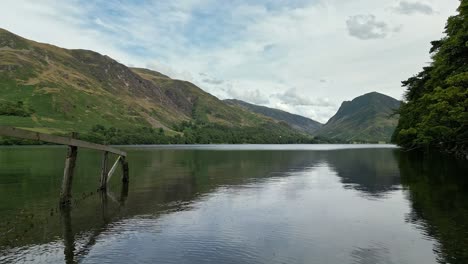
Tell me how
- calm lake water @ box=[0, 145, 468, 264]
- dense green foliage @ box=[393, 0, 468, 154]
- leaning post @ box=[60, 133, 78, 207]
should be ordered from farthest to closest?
dense green foliage @ box=[393, 0, 468, 154], leaning post @ box=[60, 133, 78, 207], calm lake water @ box=[0, 145, 468, 264]

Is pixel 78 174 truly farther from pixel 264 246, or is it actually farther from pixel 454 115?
pixel 454 115

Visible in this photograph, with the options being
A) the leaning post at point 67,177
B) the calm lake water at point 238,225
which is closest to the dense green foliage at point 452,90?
the calm lake water at point 238,225

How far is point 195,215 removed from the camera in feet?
88.6

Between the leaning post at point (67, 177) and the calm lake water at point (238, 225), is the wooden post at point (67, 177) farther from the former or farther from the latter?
the calm lake water at point (238, 225)

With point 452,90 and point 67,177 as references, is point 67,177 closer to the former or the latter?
point 67,177

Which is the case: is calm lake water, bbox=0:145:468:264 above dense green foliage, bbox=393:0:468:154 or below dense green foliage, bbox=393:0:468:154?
below

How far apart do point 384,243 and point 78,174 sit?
4723 cm

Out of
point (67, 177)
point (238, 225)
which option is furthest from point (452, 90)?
point (67, 177)

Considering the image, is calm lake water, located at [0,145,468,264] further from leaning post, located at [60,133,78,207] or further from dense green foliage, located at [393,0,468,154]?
dense green foliage, located at [393,0,468,154]

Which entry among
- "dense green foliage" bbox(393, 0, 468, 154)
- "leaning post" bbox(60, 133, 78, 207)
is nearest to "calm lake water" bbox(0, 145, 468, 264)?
"leaning post" bbox(60, 133, 78, 207)

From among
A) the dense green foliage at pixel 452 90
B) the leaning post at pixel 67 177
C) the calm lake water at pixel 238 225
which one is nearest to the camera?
the calm lake water at pixel 238 225

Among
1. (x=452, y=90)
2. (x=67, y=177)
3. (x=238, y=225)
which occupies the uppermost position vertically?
(x=452, y=90)

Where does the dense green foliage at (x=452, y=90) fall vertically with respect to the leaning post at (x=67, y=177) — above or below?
above

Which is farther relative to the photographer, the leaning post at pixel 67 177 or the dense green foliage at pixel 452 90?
the dense green foliage at pixel 452 90
